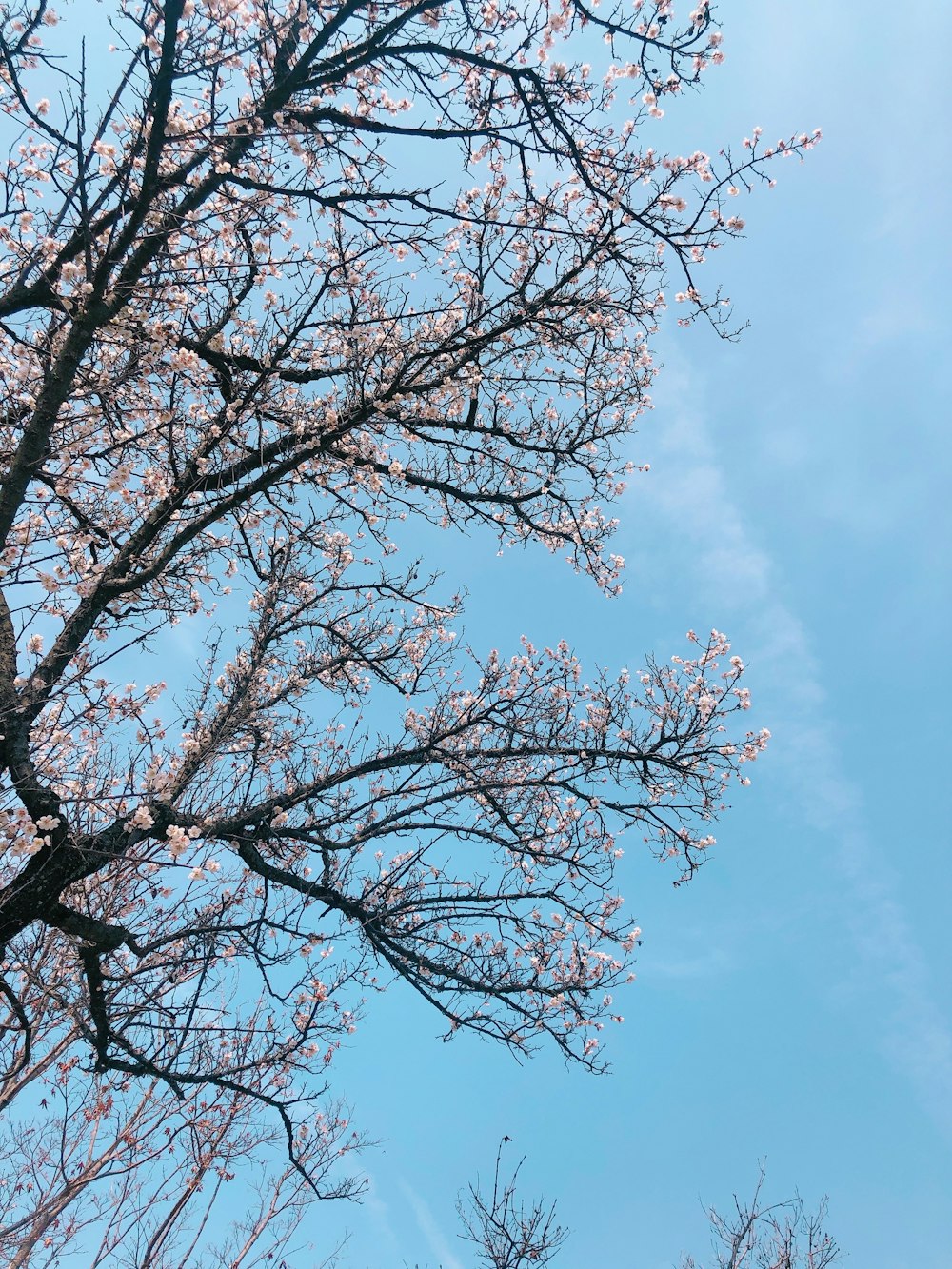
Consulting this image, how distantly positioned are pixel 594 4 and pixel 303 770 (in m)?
6.15

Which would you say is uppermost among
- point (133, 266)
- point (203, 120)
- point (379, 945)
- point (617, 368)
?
point (617, 368)

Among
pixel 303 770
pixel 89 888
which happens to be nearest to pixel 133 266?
pixel 303 770

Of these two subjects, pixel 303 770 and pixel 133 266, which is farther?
pixel 303 770

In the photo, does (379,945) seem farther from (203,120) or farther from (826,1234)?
(826,1234)

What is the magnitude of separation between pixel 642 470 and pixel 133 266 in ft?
17.8

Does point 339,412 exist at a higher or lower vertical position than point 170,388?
higher

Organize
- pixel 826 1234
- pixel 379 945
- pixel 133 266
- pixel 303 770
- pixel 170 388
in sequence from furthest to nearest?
pixel 826 1234 → pixel 303 770 → pixel 379 945 → pixel 170 388 → pixel 133 266

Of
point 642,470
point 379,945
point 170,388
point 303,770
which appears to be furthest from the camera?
point 642,470

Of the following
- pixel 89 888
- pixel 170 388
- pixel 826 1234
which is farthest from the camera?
pixel 826 1234

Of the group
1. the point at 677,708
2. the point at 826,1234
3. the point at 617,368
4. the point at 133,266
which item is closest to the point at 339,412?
the point at 133,266

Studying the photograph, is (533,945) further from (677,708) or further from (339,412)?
(339,412)

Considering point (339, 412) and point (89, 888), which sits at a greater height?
point (339, 412)

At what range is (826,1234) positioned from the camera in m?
12.7

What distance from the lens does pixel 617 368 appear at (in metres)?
7.78
